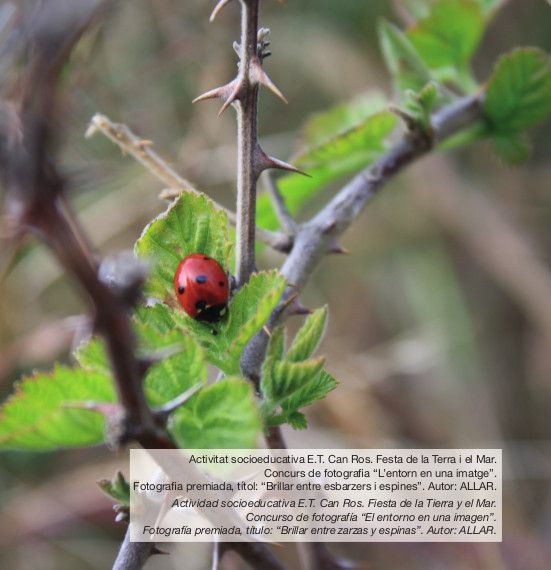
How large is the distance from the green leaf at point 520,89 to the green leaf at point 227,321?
459mm

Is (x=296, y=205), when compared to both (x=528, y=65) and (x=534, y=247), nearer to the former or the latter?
(x=528, y=65)

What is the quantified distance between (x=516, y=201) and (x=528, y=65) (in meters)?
1.08

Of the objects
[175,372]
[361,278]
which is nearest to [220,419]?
[175,372]

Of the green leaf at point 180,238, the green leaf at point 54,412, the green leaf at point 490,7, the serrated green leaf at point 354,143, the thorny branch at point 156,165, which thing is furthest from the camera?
the green leaf at point 490,7

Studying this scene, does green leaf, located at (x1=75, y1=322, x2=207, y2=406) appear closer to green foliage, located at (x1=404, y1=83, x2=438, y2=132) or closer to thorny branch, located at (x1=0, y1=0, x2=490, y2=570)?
thorny branch, located at (x1=0, y1=0, x2=490, y2=570)

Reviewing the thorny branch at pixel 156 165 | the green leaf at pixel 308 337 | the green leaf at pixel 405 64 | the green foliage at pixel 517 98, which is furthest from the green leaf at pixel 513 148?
the green leaf at pixel 308 337

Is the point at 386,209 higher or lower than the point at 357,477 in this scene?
higher

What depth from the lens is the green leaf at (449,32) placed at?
0.82m

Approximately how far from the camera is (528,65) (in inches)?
29.8

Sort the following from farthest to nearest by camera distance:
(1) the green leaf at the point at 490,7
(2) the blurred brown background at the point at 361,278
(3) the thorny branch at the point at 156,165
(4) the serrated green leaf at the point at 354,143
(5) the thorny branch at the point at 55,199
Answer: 1. (2) the blurred brown background at the point at 361,278
2. (1) the green leaf at the point at 490,7
3. (4) the serrated green leaf at the point at 354,143
4. (3) the thorny branch at the point at 156,165
5. (5) the thorny branch at the point at 55,199

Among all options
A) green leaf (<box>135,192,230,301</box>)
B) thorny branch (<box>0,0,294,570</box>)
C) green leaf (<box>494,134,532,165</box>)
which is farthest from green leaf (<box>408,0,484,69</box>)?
thorny branch (<box>0,0,294,570</box>)

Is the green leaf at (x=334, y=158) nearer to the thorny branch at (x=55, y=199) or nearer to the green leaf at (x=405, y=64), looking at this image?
the green leaf at (x=405, y=64)

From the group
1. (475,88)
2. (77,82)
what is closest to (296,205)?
(475,88)

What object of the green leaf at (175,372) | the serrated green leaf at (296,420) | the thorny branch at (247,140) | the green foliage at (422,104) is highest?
the green foliage at (422,104)
